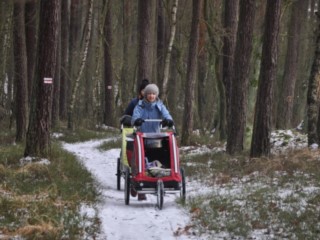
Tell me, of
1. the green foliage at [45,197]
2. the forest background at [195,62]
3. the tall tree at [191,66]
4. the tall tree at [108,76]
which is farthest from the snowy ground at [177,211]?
the tall tree at [108,76]

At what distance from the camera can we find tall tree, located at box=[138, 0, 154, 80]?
60.4 feet

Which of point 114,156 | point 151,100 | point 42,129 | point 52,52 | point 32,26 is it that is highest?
point 32,26

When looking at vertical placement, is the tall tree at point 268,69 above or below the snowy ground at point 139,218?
above

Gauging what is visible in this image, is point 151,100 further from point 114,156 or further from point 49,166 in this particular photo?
point 114,156

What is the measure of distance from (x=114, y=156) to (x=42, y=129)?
5347 mm

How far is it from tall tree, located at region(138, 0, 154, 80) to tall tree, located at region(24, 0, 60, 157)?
7327 mm

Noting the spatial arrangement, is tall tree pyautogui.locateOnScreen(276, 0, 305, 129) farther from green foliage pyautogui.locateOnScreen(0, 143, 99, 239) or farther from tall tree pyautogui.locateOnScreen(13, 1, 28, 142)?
green foliage pyautogui.locateOnScreen(0, 143, 99, 239)

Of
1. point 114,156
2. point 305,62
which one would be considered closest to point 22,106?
point 114,156

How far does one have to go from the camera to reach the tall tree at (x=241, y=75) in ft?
45.1

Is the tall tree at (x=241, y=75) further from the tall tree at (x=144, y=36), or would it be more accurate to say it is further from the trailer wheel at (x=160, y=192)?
the trailer wheel at (x=160, y=192)

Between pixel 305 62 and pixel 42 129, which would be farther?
pixel 305 62

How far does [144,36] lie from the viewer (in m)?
18.6

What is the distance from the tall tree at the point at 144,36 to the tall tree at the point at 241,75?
5270 mm

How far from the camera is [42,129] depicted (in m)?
11.5
